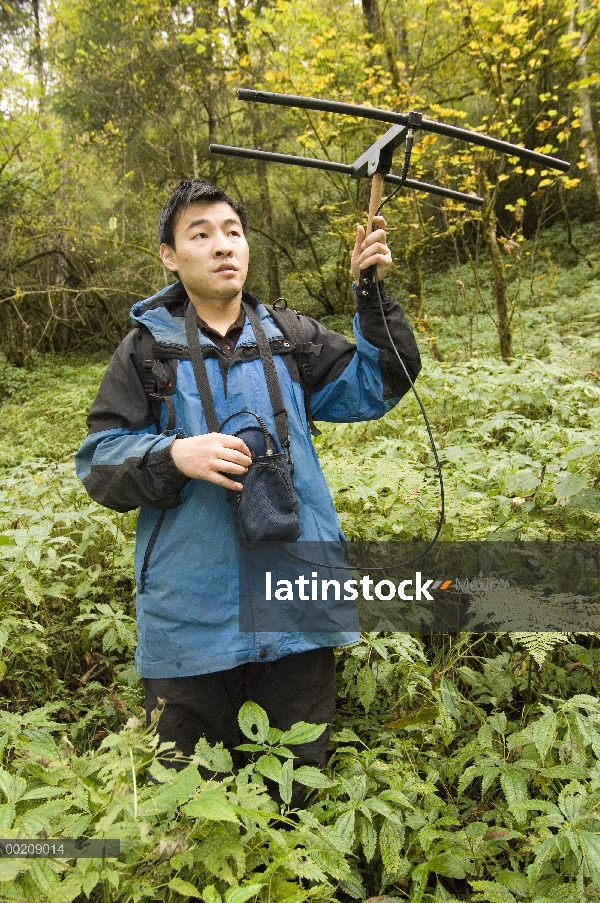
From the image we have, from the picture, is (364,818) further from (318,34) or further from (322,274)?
(322,274)

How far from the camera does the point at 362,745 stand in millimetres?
2809

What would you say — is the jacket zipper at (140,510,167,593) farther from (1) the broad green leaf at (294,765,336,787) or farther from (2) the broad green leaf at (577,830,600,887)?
(2) the broad green leaf at (577,830,600,887)

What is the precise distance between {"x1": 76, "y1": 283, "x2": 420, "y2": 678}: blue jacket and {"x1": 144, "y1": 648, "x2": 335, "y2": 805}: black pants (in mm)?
123

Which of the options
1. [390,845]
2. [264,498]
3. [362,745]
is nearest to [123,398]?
[264,498]

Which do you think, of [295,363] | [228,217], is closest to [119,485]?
[295,363]

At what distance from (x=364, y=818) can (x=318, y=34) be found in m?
10.4

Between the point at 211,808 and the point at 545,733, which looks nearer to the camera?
the point at 211,808

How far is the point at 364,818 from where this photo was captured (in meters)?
2.01

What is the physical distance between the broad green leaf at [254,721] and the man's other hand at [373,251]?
4.88 ft

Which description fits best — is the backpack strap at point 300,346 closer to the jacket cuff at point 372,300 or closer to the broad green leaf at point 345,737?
the jacket cuff at point 372,300

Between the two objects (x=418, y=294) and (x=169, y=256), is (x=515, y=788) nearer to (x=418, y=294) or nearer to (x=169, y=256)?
(x=169, y=256)

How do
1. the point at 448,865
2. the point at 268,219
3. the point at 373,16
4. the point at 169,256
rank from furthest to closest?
1. the point at 268,219
2. the point at 373,16
3. the point at 169,256
4. the point at 448,865

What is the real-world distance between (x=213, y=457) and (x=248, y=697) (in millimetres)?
995

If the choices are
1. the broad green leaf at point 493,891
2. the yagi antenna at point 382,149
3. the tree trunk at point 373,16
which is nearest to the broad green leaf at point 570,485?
the yagi antenna at point 382,149
